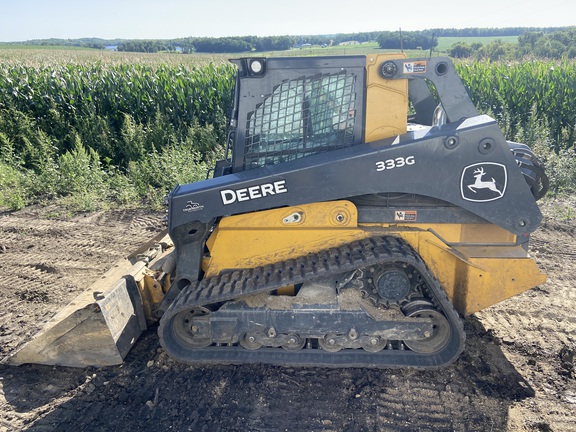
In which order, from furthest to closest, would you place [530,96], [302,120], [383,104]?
[530,96] → [302,120] → [383,104]

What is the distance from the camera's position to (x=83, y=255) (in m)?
6.34

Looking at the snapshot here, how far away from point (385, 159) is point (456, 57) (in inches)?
467

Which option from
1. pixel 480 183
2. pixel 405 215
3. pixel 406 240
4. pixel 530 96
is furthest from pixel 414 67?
pixel 530 96

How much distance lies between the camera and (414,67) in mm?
3648

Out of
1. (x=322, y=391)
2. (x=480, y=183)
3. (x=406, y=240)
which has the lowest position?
(x=322, y=391)

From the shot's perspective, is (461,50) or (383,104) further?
(461,50)

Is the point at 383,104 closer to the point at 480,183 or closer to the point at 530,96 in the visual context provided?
the point at 480,183

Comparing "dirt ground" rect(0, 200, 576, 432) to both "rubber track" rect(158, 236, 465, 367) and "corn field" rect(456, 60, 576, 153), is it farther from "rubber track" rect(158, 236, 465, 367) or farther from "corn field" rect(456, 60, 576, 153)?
"corn field" rect(456, 60, 576, 153)

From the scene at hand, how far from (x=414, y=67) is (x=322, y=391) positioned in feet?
8.60

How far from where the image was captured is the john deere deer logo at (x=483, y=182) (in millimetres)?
3645

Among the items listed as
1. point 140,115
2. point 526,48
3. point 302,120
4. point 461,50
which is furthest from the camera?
point 526,48

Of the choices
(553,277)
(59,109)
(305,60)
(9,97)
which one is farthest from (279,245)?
(9,97)

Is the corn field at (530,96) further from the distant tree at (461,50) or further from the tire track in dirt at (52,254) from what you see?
the tire track in dirt at (52,254)

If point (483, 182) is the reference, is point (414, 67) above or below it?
above
